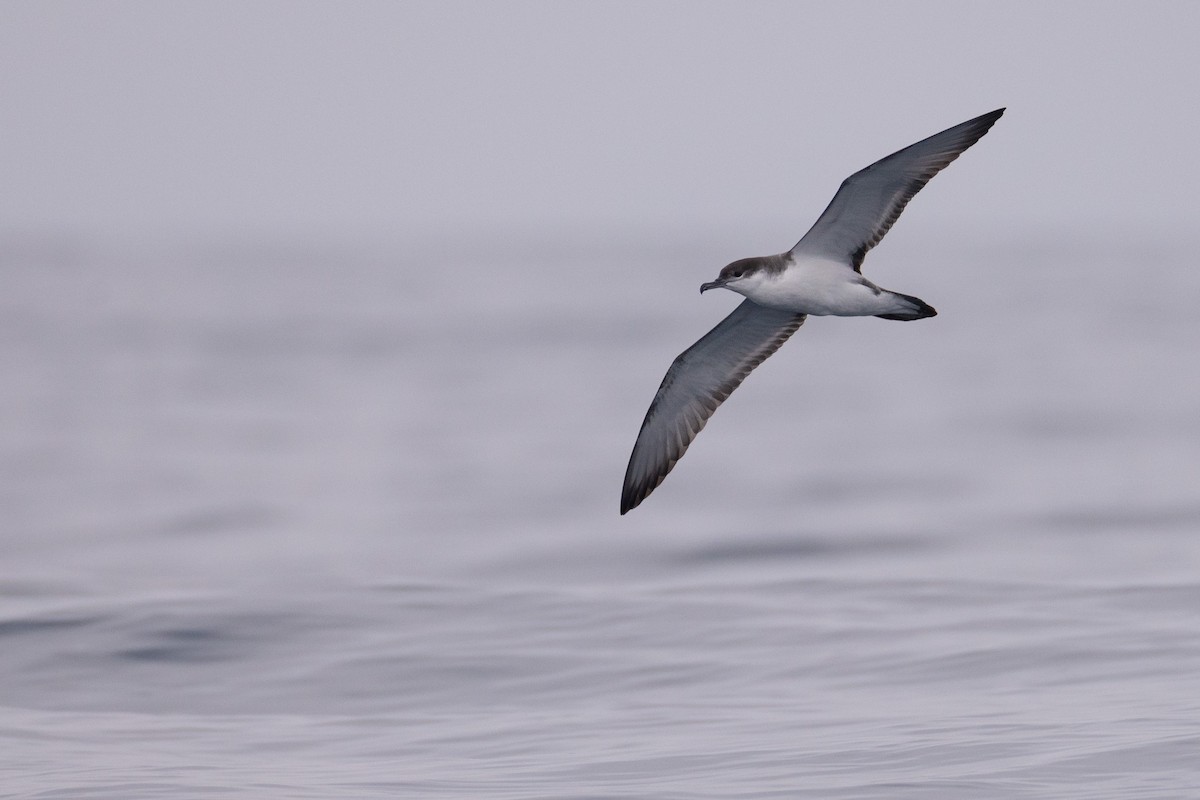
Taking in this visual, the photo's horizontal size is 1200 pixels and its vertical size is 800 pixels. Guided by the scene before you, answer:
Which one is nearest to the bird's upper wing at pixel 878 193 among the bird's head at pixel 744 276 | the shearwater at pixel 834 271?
the shearwater at pixel 834 271

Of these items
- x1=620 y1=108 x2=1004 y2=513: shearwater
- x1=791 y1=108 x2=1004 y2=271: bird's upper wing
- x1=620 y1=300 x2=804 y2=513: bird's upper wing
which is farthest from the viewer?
x1=620 y1=300 x2=804 y2=513: bird's upper wing

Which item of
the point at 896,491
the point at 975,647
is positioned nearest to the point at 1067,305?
the point at 896,491

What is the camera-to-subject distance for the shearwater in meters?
9.91

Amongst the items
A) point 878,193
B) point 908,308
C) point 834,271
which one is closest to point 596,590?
point 834,271

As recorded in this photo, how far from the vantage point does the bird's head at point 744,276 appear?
10.4m

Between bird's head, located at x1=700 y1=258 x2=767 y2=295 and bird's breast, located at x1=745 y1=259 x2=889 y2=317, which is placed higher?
bird's head, located at x1=700 y1=258 x2=767 y2=295

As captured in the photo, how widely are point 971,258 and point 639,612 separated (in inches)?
4295

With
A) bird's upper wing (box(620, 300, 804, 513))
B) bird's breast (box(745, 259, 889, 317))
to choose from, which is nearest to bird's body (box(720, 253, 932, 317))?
bird's breast (box(745, 259, 889, 317))

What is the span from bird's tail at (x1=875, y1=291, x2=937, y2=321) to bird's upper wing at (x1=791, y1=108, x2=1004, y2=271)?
36cm

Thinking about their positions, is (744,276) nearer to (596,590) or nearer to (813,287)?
(813,287)

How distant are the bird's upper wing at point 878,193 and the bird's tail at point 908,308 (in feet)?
1.18

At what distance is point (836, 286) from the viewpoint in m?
10.4

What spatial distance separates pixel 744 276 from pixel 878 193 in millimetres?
938

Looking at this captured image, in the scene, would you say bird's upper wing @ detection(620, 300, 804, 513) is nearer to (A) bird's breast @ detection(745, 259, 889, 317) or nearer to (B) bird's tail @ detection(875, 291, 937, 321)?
(A) bird's breast @ detection(745, 259, 889, 317)
